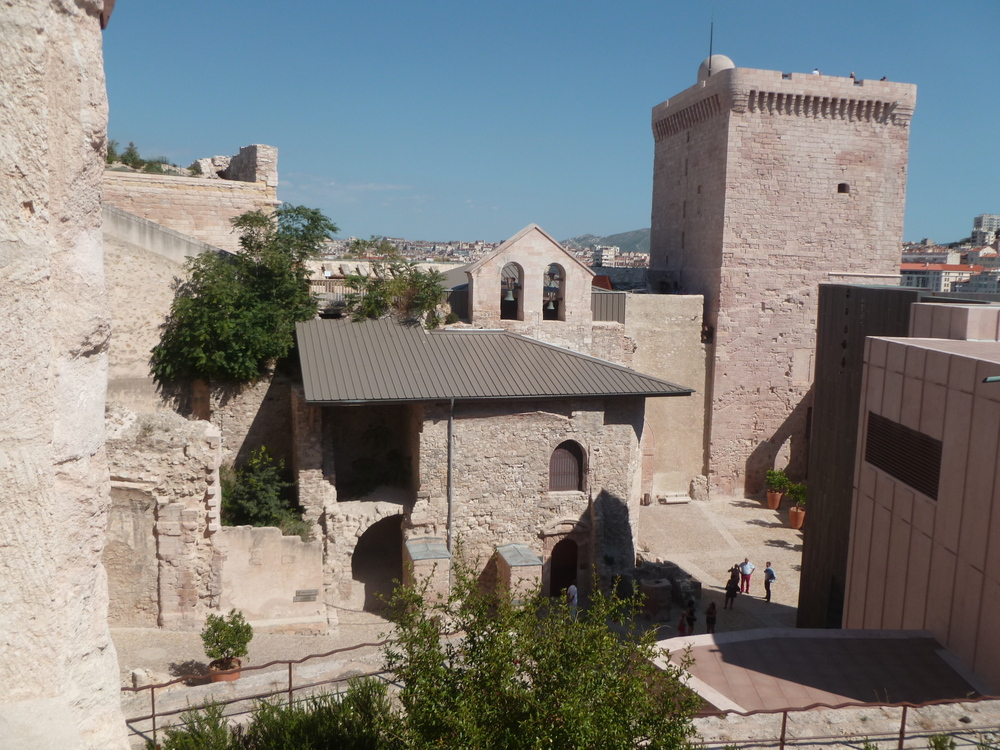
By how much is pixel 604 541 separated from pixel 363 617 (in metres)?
5.37

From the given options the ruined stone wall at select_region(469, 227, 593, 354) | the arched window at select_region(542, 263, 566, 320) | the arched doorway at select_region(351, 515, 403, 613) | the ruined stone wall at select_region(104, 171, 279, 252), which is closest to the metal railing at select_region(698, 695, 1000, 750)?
the arched doorway at select_region(351, 515, 403, 613)

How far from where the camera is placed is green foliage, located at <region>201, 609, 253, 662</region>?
11.8m

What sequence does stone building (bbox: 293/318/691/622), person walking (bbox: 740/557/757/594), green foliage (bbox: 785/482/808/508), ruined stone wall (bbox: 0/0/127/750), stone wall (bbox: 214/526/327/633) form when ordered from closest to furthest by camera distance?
ruined stone wall (bbox: 0/0/127/750)
stone wall (bbox: 214/526/327/633)
stone building (bbox: 293/318/691/622)
person walking (bbox: 740/557/757/594)
green foliage (bbox: 785/482/808/508)

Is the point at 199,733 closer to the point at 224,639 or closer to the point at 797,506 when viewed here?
the point at 224,639

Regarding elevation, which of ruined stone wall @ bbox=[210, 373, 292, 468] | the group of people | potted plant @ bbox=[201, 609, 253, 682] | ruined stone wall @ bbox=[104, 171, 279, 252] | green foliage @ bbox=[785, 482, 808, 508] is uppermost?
ruined stone wall @ bbox=[104, 171, 279, 252]

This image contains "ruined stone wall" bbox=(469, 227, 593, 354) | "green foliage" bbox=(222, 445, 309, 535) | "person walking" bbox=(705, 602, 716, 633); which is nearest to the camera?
"person walking" bbox=(705, 602, 716, 633)

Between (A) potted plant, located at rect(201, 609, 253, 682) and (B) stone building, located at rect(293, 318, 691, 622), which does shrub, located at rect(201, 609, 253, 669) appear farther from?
(B) stone building, located at rect(293, 318, 691, 622)

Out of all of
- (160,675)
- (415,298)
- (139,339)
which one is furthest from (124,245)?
(160,675)

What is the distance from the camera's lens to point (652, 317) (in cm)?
2414

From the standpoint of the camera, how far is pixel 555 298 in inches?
829

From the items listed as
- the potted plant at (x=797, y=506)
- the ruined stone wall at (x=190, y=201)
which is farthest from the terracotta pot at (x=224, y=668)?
the potted plant at (x=797, y=506)

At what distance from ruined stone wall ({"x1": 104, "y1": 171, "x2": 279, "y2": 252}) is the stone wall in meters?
9.83

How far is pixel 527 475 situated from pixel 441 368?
2955 millimetres

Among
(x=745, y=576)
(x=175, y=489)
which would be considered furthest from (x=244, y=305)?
(x=745, y=576)
